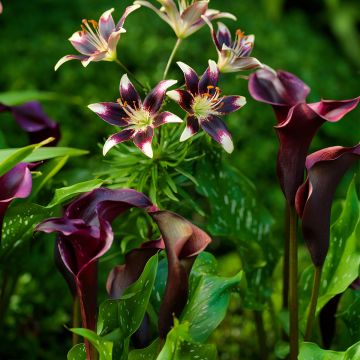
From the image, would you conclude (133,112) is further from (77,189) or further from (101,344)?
(101,344)

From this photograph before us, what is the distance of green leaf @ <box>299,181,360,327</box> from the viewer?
106 centimetres

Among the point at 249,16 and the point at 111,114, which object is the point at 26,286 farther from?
the point at 249,16

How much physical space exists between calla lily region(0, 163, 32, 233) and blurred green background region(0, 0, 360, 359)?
557mm

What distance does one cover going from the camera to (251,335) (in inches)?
62.9

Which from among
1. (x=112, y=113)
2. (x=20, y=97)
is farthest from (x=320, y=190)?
(x=20, y=97)

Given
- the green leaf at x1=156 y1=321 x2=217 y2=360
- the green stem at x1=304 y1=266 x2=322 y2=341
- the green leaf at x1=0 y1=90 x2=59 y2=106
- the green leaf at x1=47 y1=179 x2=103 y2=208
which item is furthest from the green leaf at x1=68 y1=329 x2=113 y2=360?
the green leaf at x1=0 y1=90 x2=59 y2=106

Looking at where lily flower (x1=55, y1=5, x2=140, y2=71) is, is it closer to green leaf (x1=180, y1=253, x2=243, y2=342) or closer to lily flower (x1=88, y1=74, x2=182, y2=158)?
lily flower (x1=88, y1=74, x2=182, y2=158)

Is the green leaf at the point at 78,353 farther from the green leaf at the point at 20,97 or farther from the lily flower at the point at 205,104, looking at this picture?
the green leaf at the point at 20,97

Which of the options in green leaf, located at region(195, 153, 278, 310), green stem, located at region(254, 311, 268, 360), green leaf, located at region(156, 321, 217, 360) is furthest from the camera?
green stem, located at region(254, 311, 268, 360)

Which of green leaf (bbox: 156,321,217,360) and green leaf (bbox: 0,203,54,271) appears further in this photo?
green leaf (bbox: 0,203,54,271)

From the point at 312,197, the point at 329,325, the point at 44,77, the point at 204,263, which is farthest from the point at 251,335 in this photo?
the point at 44,77

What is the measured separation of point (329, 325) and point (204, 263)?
256 millimetres

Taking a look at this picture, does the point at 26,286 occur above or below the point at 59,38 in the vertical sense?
below

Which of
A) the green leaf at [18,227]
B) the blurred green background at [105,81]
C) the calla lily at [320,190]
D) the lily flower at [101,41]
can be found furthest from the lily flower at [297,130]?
the blurred green background at [105,81]
